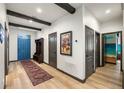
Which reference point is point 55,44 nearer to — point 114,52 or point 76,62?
point 76,62

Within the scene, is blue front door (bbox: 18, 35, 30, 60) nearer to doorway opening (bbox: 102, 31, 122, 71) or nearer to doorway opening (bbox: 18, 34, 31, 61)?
doorway opening (bbox: 18, 34, 31, 61)

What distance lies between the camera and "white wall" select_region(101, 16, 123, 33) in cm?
397

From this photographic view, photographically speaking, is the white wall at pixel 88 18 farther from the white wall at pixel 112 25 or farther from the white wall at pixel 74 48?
the white wall at pixel 112 25

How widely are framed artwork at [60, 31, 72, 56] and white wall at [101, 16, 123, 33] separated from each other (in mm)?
2539

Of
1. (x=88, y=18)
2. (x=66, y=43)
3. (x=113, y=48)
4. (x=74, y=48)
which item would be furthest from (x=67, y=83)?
(x=113, y=48)

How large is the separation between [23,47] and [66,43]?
4941 mm

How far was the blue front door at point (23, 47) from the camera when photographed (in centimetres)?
666

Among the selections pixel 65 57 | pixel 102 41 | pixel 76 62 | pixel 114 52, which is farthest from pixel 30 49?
pixel 114 52

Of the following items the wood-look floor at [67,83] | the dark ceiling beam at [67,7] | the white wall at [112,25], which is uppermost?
the dark ceiling beam at [67,7]

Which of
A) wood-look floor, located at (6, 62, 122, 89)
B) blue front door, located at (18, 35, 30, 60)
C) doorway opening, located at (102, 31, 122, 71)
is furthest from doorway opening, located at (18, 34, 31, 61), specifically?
doorway opening, located at (102, 31, 122, 71)

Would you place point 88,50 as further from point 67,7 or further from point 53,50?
point 53,50

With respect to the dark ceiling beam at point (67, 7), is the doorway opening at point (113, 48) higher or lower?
lower

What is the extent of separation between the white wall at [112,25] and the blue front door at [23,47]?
20.2 feet

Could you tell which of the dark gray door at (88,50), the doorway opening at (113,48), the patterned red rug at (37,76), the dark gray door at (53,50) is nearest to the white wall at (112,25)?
the doorway opening at (113,48)
